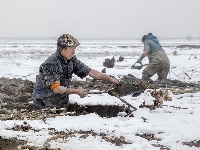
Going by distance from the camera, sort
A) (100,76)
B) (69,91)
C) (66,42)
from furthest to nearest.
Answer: (100,76)
(66,42)
(69,91)

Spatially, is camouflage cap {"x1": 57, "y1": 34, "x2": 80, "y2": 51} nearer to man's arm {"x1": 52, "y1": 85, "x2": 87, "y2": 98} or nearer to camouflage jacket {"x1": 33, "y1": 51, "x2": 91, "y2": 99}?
camouflage jacket {"x1": 33, "y1": 51, "x2": 91, "y2": 99}

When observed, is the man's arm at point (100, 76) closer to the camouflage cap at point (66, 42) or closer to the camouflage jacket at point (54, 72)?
the camouflage jacket at point (54, 72)

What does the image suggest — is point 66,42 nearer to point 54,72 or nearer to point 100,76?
point 54,72

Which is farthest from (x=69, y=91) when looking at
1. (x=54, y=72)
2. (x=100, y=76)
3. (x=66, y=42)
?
(x=100, y=76)

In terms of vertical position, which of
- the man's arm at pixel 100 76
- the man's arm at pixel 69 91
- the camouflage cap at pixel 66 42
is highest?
the camouflage cap at pixel 66 42

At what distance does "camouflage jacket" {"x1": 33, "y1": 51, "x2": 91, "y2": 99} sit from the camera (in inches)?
233

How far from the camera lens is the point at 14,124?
4879 millimetres

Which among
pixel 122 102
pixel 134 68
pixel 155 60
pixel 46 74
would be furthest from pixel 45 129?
pixel 134 68

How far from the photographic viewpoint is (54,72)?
19.5 ft

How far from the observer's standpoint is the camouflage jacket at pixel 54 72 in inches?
233

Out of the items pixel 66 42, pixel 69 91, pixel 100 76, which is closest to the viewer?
pixel 69 91

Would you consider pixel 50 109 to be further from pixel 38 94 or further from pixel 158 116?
pixel 158 116

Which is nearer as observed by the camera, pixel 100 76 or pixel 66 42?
pixel 66 42

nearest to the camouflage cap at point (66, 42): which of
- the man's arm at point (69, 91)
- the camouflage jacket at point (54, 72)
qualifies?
the camouflage jacket at point (54, 72)
